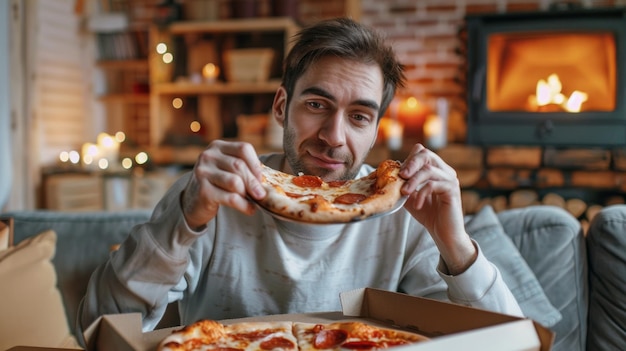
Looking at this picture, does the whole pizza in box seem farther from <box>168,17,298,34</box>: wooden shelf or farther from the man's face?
<box>168,17,298,34</box>: wooden shelf

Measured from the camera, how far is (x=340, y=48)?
1490 millimetres

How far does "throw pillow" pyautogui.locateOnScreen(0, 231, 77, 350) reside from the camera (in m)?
1.66

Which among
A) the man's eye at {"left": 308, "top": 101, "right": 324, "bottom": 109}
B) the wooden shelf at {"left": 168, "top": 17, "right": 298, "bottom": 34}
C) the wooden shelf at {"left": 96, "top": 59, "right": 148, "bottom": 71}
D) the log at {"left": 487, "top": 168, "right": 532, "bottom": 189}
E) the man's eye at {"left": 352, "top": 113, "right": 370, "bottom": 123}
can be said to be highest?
the wooden shelf at {"left": 168, "top": 17, "right": 298, "bottom": 34}

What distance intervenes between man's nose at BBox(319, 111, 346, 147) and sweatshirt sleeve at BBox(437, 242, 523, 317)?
39 centimetres

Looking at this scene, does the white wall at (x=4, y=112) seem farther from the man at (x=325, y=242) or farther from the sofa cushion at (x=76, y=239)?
the man at (x=325, y=242)

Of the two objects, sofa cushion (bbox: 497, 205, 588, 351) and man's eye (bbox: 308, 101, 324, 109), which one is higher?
man's eye (bbox: 308, 101, 324, 109)

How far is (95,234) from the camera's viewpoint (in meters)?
2.04

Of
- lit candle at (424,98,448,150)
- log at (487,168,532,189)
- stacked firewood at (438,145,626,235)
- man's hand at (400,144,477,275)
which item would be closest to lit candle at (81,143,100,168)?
lit candle at (424,98,448,150)

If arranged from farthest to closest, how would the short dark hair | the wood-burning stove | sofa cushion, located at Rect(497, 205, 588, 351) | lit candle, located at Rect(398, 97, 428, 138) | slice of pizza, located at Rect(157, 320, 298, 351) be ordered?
lit candle, located at Rect(398, 97, 428, 138) → the wood-burning stove → sofa cushion, located at Rect(497, 205, 588, 351) → the short dark hair → slice of pizza, located at Rect(157, 320, 298, 351)

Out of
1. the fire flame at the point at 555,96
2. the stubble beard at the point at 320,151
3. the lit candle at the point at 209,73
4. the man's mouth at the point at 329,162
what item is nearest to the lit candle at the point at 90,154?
the lit candle at the point at 209,73

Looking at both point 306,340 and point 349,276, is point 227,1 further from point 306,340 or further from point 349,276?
point 306,340

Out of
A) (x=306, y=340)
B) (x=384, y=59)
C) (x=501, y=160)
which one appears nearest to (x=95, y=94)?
(x=501, y=160)

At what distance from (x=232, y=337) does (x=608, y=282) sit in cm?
121

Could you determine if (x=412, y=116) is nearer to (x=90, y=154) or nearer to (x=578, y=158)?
(x=578, y=158)
